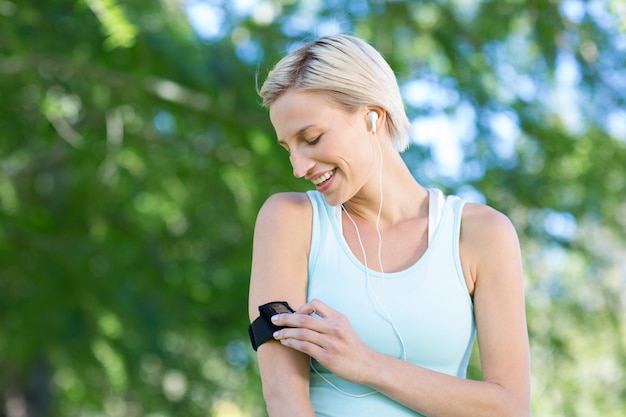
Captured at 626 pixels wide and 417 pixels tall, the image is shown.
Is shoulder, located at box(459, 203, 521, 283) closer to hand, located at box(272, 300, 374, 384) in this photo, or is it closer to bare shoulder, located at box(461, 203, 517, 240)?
bare shoulder, located at box(461, 203, 517, 240)

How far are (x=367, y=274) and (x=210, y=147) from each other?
5.17 m

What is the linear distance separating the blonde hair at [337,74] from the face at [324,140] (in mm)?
23

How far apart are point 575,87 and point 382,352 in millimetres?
4908

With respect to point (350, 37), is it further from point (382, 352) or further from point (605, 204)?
point (605, 204)

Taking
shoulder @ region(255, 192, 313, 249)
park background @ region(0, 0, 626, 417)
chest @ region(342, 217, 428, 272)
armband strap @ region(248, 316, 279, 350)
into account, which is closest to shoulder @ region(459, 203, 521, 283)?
chest @ region(342, 217, 428, 272)

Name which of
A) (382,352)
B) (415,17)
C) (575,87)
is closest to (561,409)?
(575,87)

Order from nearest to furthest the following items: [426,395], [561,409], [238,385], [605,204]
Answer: [426,395], [605,204], [561,409], [238,385]

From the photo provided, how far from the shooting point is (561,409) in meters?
10.7

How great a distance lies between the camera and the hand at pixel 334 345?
7.15 ft

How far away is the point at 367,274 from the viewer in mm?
2396

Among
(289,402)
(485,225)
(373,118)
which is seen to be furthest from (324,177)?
(289,402)

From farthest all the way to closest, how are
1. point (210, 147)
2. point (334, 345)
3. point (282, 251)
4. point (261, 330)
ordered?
point (210, 147) < point (282, 251) < point (261, 330) < point (334, 345)

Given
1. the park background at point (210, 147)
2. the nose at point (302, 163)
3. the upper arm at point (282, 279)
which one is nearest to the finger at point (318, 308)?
the upper arm at point (282, 279)

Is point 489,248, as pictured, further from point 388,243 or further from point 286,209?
point 286,209
